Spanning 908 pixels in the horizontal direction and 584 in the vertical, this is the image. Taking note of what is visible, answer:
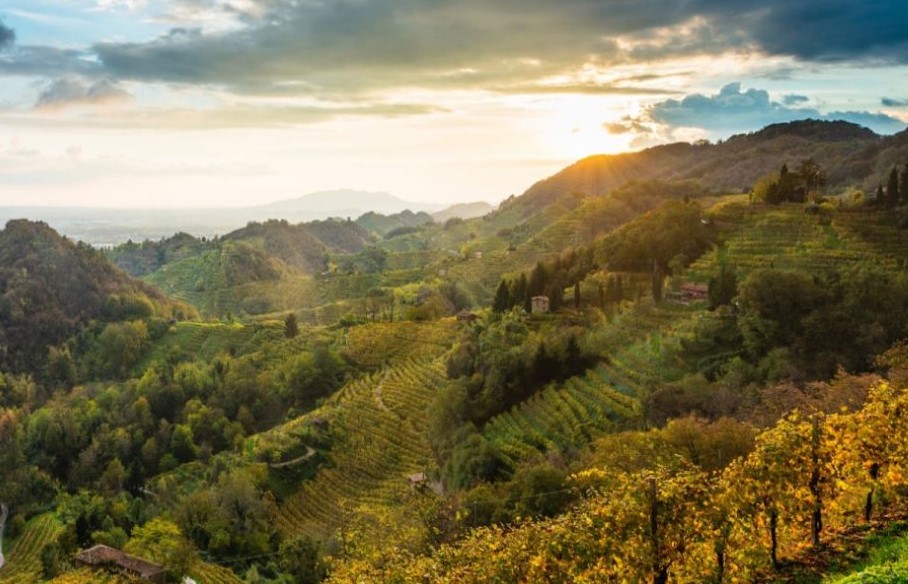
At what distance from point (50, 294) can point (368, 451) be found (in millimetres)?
82270

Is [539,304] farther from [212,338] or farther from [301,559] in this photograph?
[212,338]

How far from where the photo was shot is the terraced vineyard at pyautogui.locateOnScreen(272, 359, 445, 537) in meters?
40.4

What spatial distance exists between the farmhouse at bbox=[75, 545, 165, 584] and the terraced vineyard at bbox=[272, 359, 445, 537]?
9347 mm

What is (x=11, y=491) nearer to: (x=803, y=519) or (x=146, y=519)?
(x=146, y=519)

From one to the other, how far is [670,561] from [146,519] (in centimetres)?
4133

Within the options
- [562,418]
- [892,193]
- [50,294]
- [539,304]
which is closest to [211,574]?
[562,418]

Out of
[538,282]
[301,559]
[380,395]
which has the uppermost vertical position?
[538,282]

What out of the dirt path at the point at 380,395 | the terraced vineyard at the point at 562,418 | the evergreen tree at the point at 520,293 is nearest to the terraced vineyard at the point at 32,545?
the dirt path at the point at 380,395

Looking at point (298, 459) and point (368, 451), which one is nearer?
point (368, 451)

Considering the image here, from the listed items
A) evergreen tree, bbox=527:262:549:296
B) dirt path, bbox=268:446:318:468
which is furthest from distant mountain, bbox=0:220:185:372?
evergreen tree, bbox=527:262:549:296

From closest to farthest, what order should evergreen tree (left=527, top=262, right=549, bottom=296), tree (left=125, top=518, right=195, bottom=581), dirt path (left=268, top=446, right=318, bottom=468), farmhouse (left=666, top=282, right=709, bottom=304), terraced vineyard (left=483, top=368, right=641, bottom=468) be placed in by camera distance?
tree (left=125, top=518, right=195, bottom=581) < terraced vineyard (left=483, top=368, right=641, bottom=468) < dirt path (left=268, top=446, right=318, bottom=468) < farmhouse (left=666, top=282, right=709, bottom=304) < evergreen tree (left=527, top=262, right=549, bottom=296)

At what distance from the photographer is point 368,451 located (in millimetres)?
45219

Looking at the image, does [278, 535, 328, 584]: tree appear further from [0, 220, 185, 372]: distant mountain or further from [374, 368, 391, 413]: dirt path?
[0, 220, 185, 372]: distant mountain

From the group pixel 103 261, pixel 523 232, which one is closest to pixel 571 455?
pixel 103 261
